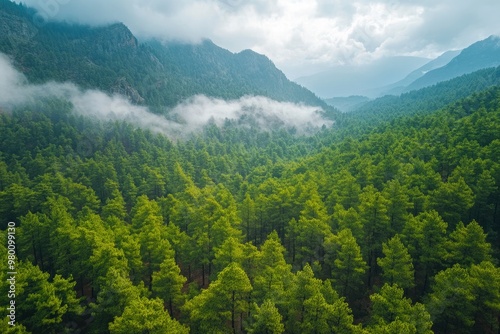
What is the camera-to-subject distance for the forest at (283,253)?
26438mm

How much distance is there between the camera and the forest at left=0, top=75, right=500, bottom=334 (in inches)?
1041

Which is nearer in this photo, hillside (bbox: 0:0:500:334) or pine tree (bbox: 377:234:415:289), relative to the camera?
hillside (bbox: 0:0:500:334)

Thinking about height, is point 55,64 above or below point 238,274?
above

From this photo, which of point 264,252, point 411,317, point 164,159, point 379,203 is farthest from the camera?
point 164,159

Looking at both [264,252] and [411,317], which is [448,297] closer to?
[411,317]

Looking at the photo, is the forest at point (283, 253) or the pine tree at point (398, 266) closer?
the forest at point (283, 253)

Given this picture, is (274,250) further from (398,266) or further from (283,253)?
(398,266)

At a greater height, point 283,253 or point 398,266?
point 398,266

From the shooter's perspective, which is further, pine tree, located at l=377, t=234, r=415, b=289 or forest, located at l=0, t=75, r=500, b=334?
pine tree, located at l=377, t=234, r=415, b=289

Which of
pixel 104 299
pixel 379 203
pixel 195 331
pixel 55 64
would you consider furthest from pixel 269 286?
pixel 55 64

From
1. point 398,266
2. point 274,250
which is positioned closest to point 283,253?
point 274,250

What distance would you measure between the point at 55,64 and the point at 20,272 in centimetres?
18903

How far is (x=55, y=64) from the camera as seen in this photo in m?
176

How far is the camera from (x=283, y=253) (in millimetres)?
46562
